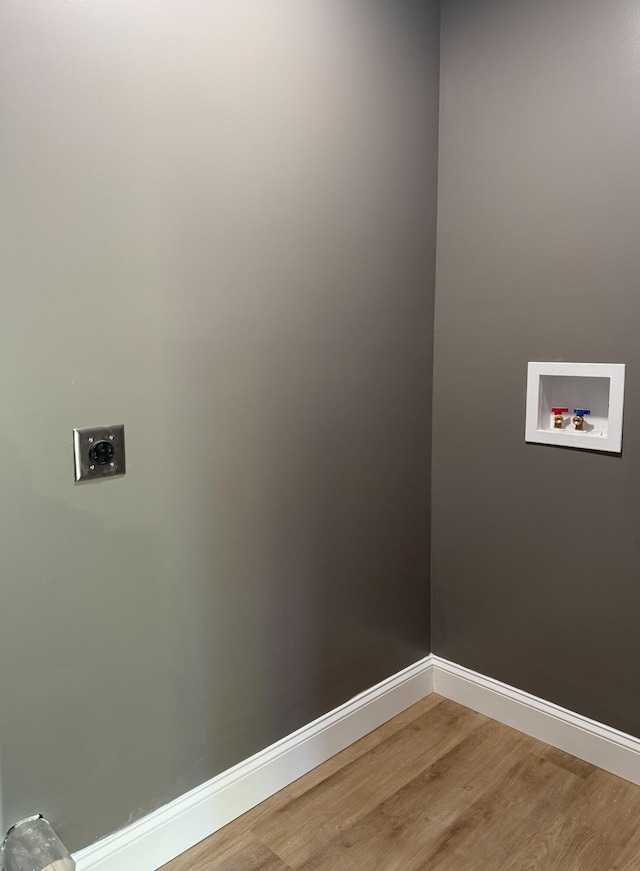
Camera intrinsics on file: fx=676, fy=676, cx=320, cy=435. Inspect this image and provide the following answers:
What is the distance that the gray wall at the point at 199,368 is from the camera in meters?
1.29

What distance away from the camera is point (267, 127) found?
1619mm

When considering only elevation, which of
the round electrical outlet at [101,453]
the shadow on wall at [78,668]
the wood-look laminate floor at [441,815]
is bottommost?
the wood-look laminate floor at [441,815]

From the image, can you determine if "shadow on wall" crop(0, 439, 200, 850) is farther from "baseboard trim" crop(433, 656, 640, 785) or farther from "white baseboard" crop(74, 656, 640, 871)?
"baseboard trim" crop(433, 656, 640, 785)

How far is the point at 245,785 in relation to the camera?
1717mm

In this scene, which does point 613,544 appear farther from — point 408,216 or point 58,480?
point 58,480

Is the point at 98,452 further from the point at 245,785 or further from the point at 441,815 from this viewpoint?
the point at 441,815

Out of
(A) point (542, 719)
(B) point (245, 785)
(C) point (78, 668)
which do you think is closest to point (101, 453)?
(C) point (78, 668)

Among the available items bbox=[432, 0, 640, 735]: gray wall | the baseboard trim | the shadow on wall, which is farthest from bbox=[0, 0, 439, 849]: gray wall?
the baseboard trim

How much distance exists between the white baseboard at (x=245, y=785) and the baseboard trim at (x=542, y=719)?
0.12 m

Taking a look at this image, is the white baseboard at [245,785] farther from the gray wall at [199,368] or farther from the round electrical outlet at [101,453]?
the round electrical outlet at [101,453]

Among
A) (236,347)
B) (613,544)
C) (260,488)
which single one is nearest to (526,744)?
(613,544)

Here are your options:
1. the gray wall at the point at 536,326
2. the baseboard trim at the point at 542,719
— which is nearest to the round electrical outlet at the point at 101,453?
the gray wall at the point at 536,326

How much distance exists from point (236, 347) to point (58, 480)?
512 mm

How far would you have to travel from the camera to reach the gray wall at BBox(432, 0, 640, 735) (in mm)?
1743
